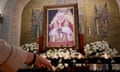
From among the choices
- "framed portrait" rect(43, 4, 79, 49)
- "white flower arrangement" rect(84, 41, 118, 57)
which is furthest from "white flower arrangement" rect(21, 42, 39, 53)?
"white flower arrangement" rect(84, 41, 118, 57)

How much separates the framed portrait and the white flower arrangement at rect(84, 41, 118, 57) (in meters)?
0.63

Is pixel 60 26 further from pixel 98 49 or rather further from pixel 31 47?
pixel 98 49

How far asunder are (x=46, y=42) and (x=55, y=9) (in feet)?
4.70

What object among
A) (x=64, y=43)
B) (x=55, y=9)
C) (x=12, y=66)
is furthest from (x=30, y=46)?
(x=12, y=66)

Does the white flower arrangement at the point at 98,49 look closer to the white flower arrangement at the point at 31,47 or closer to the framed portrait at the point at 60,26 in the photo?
the framed portrait at the point at 60,26

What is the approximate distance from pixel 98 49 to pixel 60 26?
1.87m

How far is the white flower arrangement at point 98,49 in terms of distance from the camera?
6367 mm

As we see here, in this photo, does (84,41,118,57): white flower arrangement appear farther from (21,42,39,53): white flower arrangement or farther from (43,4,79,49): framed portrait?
(21,42,39,53): white flower arrangement

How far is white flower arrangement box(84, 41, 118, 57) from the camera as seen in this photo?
6.37m

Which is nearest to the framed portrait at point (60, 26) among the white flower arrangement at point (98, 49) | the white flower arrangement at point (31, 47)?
the white flower arrangement at point (31, 47)

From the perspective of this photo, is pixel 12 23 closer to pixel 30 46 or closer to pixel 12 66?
pixel 30 46

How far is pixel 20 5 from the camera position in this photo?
808 cm

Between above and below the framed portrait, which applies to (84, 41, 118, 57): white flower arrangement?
below

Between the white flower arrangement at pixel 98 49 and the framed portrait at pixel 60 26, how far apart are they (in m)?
0.63
